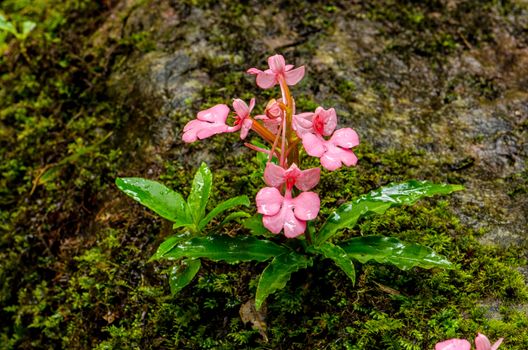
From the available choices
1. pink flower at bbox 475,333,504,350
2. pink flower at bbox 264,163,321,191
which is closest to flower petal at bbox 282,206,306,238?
pink flower at bbox 264,163,321,191

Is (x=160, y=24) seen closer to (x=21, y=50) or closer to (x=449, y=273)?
(x=21, y=50)

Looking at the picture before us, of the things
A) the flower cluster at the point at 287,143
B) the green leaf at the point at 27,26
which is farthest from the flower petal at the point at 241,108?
the green leaf at the point at 27,26

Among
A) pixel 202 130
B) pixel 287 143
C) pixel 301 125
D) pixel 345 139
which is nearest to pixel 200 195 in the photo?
pixel 202 130

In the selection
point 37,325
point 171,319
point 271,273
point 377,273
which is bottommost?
point 37,325

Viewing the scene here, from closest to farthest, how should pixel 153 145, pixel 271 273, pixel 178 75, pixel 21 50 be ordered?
pixel 271 273, pixel 153 145, pixel 178 75, pixel 21 50

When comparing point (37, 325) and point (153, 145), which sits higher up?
point (153, 145)

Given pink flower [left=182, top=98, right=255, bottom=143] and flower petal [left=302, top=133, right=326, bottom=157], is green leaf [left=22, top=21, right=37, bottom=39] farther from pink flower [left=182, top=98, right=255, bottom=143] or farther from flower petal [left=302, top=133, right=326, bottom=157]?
flower petal [left=302, top=133, right=326, bottom=157]

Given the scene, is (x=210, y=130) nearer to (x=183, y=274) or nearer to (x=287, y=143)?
(x=287, y=143)

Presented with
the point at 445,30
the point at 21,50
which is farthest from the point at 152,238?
the point at 445,30
